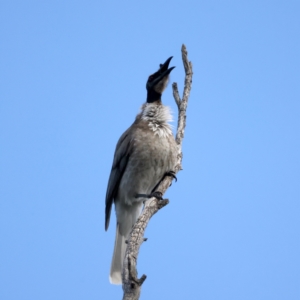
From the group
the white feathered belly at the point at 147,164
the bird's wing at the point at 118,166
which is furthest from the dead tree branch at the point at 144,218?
the bird's wing at the point at 118,166

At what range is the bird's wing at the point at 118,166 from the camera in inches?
258

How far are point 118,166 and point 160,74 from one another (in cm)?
138

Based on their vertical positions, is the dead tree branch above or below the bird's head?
below

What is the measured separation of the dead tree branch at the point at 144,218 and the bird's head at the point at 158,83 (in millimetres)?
161

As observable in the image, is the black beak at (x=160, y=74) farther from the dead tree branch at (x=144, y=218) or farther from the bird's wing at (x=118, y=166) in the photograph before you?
the bird's wing at (x=118, y=166)

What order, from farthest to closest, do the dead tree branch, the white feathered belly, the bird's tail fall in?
the bird's tail → the white feathered belly → the dead tree branch

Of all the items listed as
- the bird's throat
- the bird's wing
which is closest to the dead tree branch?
the bird's throat

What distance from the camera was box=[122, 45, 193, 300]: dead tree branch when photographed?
12.2 feet

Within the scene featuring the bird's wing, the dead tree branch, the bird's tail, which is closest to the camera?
the dead tree branch

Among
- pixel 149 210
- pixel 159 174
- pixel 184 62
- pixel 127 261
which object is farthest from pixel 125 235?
pixel 127 261

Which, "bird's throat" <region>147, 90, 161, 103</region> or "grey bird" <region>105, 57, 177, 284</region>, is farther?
"bird's throat" <region>147, 90, 161, 103</region>

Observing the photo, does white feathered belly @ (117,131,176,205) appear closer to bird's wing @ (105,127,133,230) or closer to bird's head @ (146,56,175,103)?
bird's wing @ (105,127,133,230)

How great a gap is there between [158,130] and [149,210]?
5.74 feet

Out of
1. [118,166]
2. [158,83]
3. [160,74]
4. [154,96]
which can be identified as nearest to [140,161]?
[118,166]
